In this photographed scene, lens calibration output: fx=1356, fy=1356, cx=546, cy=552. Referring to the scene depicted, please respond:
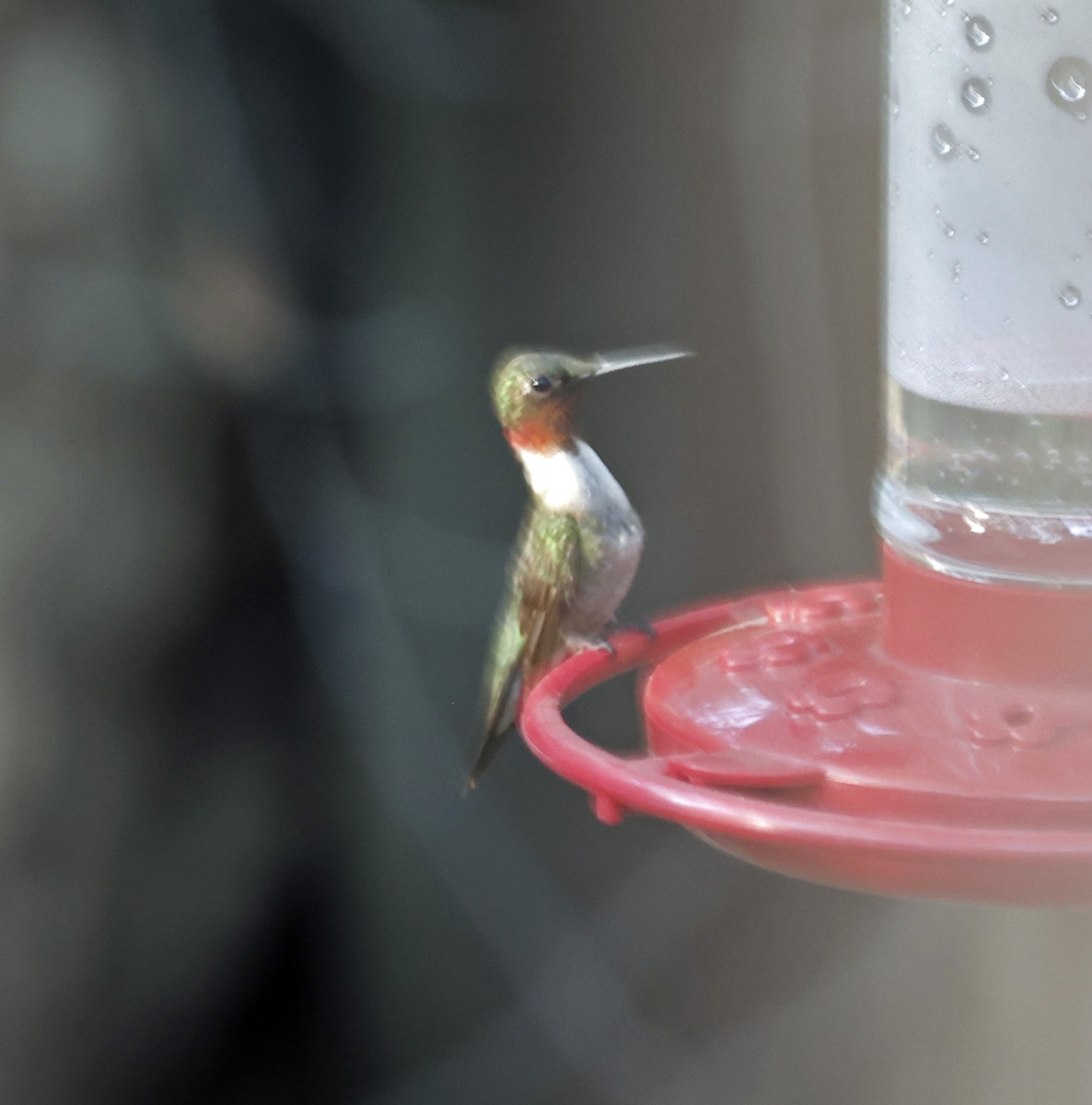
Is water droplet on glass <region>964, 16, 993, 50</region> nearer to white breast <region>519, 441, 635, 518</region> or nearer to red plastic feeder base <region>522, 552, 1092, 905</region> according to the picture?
red plastic feeder base <region>522, 552, 1092, 905</region>

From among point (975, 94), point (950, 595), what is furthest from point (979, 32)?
point (950, 595)

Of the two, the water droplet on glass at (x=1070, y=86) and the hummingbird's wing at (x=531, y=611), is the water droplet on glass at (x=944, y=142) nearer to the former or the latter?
the water droplet on glass at (x=1070, y=86)

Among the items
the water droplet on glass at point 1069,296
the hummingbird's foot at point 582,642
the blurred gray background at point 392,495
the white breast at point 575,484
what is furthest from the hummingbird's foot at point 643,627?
the blurred gray background at point 392,495

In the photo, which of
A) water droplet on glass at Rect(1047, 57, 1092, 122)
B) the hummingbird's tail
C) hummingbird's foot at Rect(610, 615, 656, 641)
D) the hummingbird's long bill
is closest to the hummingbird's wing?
the hummingbird's tail

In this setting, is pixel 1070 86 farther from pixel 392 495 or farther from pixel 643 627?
pixel 392 495

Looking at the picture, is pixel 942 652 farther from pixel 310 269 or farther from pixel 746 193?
pixel 310 269

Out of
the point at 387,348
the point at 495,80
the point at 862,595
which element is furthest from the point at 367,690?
the point at 862,595
